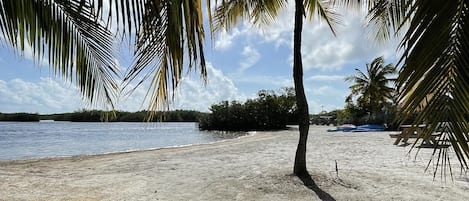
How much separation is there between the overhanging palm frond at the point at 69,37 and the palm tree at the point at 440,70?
5.79 ft

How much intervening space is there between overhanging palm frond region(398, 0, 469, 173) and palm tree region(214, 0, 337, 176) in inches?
179

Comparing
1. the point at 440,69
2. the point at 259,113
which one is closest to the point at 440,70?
the point at 440,69

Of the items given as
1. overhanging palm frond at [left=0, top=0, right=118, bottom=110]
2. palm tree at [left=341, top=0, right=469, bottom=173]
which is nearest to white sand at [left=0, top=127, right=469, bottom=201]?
overhanging palm frond at [left=0, top=0, right=118, bottom=110]

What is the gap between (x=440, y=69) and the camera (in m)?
1.89

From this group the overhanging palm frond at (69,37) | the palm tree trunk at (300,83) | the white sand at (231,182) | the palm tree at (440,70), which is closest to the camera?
the palm tree at (440,70)

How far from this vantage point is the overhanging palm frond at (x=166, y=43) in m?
1.95

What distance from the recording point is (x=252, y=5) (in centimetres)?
728

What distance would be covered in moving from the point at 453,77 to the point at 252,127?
3763cm

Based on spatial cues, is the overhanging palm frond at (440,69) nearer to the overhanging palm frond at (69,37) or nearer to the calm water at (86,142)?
the overhanging palm frond at (69,37)

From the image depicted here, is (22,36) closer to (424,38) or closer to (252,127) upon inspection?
(424,38)

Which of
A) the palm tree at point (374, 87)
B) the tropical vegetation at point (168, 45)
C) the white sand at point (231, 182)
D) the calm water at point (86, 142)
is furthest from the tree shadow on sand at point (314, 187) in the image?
the palm tree at point (374, 87)

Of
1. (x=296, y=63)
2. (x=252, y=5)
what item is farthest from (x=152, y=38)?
(x=252, y=5)

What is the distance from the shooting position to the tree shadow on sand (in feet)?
18.5

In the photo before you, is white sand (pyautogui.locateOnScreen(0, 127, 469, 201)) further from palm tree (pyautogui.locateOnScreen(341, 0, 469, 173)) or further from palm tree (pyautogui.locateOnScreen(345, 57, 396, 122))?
palm tree (pyautogui.locateOnScreen(345, 57, 396, 122))
